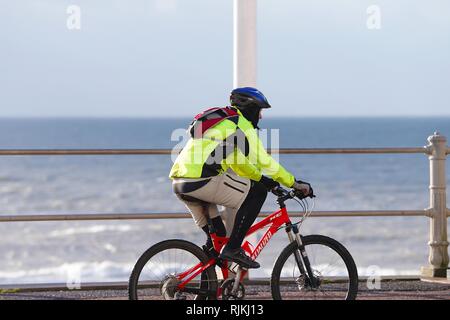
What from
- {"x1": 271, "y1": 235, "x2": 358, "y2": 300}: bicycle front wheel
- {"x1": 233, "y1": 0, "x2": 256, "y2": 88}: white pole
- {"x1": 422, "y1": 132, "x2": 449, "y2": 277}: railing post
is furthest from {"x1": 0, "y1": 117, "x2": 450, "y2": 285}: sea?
{"x1": 422, "y1": 132, "x2": 449, "y2": 277}: railing post

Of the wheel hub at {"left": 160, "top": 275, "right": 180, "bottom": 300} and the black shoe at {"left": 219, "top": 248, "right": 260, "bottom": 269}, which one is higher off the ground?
the black shoe at {"left": 219, "top": 248, "right": 260, "bottom": 269}

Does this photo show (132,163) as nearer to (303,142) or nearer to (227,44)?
(227,44)

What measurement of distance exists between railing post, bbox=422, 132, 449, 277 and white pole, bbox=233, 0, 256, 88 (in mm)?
1793

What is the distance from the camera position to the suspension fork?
6956 millimetres

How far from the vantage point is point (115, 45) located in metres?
64.7

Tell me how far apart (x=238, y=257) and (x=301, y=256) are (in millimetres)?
457

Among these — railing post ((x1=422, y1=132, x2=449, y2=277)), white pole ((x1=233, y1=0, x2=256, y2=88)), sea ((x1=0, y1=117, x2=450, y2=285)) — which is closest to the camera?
white pole ((x1=233, y1=0, x2=256, y2=88))

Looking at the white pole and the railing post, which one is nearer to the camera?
the white pole

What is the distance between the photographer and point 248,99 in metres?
6.88

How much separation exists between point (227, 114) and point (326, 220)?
27946 millimetres

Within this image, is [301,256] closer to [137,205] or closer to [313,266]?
[313,266]

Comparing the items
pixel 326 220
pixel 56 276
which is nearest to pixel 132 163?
pixel 326 220

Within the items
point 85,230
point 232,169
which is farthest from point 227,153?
point 85,230

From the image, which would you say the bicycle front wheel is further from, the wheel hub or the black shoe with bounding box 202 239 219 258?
the wheel hub
